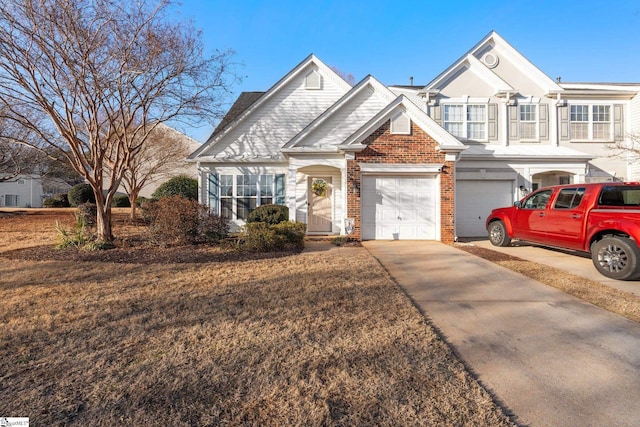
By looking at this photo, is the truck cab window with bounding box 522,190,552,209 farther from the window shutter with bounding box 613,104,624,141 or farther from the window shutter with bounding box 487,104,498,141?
the window shutter with bounding box 613,104,624,141

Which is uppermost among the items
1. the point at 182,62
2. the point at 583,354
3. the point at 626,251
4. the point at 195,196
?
the point at 182,62

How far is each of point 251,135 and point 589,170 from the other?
13.6 m

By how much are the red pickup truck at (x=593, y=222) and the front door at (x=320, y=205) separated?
636 cm

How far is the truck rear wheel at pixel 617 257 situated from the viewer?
6.05m

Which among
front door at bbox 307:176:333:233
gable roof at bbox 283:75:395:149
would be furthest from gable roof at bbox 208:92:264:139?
front door at bbox 307:176:333:233

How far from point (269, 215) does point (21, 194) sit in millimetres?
43845

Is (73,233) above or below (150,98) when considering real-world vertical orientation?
below

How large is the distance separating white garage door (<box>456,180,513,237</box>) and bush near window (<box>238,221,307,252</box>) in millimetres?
6771

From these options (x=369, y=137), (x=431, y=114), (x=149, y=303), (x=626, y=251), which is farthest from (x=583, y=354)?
(x=431, y=114)

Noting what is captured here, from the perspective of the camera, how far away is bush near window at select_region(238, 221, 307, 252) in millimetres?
8883

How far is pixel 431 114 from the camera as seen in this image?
12828mm

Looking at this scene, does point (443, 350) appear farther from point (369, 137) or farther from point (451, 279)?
point (369, 137)

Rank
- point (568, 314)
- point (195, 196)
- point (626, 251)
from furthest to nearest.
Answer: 1. point (195, 196)
2. point (626, 251)
3. point (568, 314)

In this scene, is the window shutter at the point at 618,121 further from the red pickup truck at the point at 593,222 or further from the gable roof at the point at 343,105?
the gable roof at the point at 343,105
